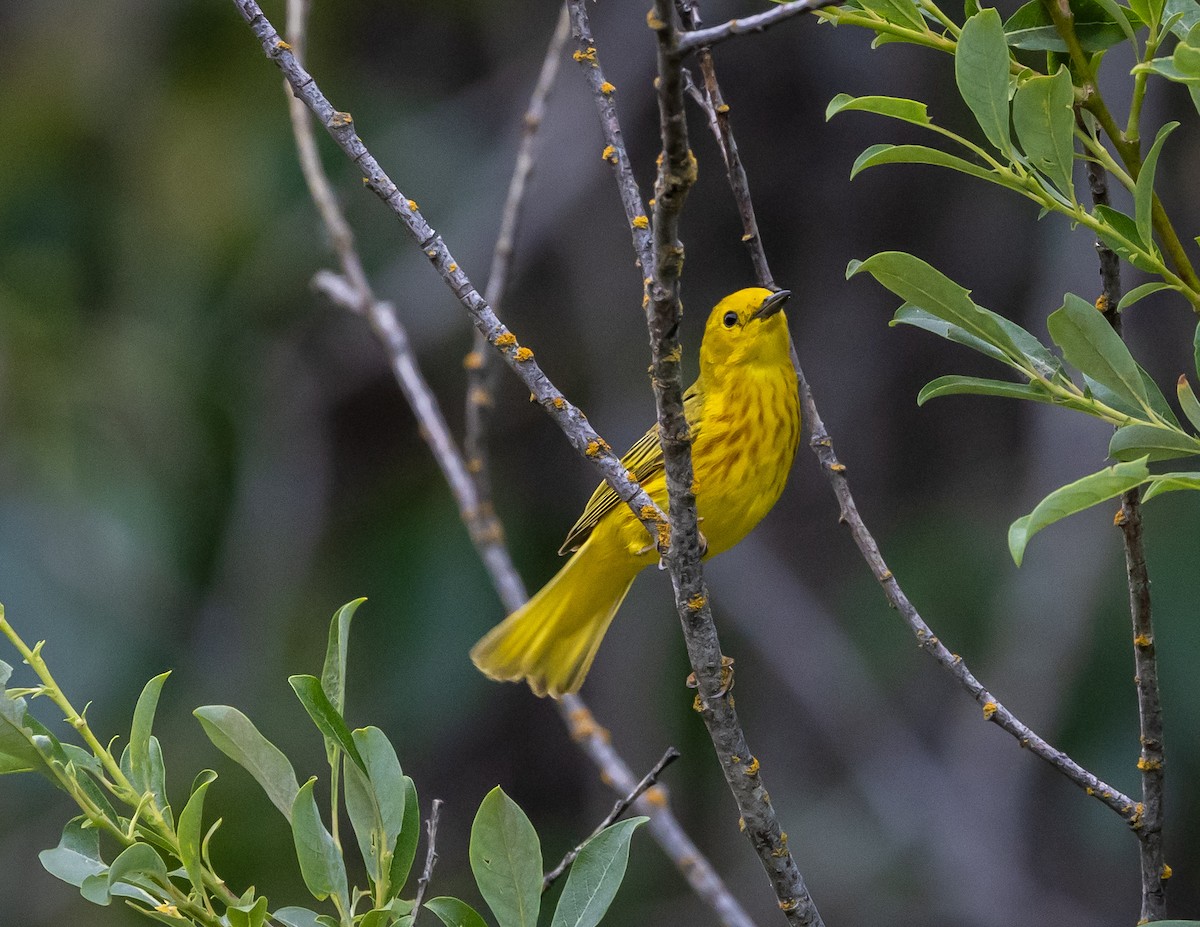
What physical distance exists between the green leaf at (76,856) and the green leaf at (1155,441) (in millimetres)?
1217

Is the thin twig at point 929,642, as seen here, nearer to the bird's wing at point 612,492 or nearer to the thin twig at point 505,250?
the thin twig at point 505,250

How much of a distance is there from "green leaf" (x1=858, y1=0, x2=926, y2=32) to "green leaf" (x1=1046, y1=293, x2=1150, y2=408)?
1.45ft

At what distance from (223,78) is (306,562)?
208 centimetres

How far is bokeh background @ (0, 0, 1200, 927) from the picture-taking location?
496 cm

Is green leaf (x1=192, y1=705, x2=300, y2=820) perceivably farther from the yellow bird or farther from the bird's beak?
the bird's beak

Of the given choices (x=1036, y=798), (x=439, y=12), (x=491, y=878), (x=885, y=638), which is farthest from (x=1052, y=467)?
(x=491, y=878)

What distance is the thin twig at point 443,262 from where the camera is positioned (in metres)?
1.91

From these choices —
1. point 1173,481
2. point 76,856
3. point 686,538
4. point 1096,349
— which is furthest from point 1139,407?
point 76,856

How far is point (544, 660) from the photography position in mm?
3945

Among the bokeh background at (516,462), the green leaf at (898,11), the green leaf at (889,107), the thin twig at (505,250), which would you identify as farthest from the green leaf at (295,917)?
the bokeh background at (516,462)

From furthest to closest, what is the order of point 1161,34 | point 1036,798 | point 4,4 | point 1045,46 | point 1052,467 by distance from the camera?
point 4,4
point 1036,798
point 1052,467
point 1045,46
point 1161,34

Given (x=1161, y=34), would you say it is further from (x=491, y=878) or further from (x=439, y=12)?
(x=439, y=12)

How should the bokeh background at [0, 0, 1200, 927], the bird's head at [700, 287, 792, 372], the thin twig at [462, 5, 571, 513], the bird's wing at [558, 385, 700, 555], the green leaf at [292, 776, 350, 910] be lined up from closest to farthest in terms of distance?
the green leaf at [292, 776, 350, 910] → the thin twig at [462, 5, 571, 513] → the bird's wing at [558, 385, 700, 555] → the bird's head at [700, 287, 792, 372] → the bokeh background at [0, 0, 1200, 927]

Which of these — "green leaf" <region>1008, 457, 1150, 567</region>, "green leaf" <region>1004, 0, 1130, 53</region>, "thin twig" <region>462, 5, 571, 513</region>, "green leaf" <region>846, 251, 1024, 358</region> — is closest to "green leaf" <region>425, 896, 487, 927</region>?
"green leaf" <region>1008, 457, 1150, 567</region>
